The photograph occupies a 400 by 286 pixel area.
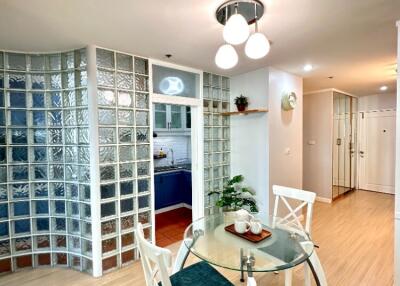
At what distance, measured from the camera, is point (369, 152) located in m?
5.49

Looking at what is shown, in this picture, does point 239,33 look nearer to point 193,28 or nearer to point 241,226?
point 193,28

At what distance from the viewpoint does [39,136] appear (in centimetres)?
244

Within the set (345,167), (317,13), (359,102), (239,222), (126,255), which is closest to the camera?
(317,13)

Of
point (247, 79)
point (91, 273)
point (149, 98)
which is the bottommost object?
point (91, 273)

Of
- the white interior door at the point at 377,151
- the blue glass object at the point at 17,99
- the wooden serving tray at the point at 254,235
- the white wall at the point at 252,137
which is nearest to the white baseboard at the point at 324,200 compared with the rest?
the white interior door at the point at 377,151

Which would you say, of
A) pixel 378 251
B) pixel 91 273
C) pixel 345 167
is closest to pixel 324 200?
pixel 345 167

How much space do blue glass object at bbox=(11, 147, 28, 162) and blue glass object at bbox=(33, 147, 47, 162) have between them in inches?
3.1

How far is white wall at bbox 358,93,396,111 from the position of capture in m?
5.16

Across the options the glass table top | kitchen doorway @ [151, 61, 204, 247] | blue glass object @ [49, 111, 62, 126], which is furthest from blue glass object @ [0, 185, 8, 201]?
the glass table top

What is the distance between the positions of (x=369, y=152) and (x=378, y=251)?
3569 mm

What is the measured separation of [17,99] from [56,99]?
36 cm

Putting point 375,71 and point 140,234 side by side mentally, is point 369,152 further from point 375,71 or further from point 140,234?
point 140,234

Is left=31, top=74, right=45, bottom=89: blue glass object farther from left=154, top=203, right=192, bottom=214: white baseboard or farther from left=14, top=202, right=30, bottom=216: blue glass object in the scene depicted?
left=154, top=203, right=192, bottom=214: white baseboard

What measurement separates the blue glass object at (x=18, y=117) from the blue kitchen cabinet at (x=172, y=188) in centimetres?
212
